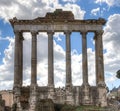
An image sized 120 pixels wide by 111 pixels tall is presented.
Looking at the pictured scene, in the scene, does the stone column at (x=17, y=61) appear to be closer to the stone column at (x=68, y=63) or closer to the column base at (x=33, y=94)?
the column base at (x=33, y=94)

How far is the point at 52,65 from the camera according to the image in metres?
50.7

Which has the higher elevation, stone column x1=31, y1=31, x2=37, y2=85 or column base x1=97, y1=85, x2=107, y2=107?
stone column x1=31, y1=31, x2=37, y2=85

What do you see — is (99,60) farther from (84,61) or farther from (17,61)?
(17,61)

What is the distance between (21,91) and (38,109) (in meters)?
13.2

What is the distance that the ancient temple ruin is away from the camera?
164 feet

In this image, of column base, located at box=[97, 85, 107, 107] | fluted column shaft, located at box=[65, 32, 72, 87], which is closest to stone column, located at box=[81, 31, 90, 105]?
column base, located at box=[97, 85, 107, 107]

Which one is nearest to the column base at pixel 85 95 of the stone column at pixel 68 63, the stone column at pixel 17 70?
the stone column at pixel 68 63

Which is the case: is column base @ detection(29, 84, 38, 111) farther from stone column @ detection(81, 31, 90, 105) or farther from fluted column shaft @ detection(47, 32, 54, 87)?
stone column @ detection(81, 31, 90, 105)

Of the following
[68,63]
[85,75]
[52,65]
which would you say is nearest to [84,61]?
[85,75]

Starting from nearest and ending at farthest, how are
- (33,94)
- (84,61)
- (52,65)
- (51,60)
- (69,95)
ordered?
1. (33,94)
2. (69,95)
3. (52,65)
4. (51,60)
5. (84,61)

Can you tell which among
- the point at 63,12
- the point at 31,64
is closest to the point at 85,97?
the point at 31,64

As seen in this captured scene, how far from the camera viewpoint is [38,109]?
123ft

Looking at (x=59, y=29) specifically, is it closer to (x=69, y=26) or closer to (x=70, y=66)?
(x=69, y=26)

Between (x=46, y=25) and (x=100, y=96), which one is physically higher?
(x=46, y=25)
